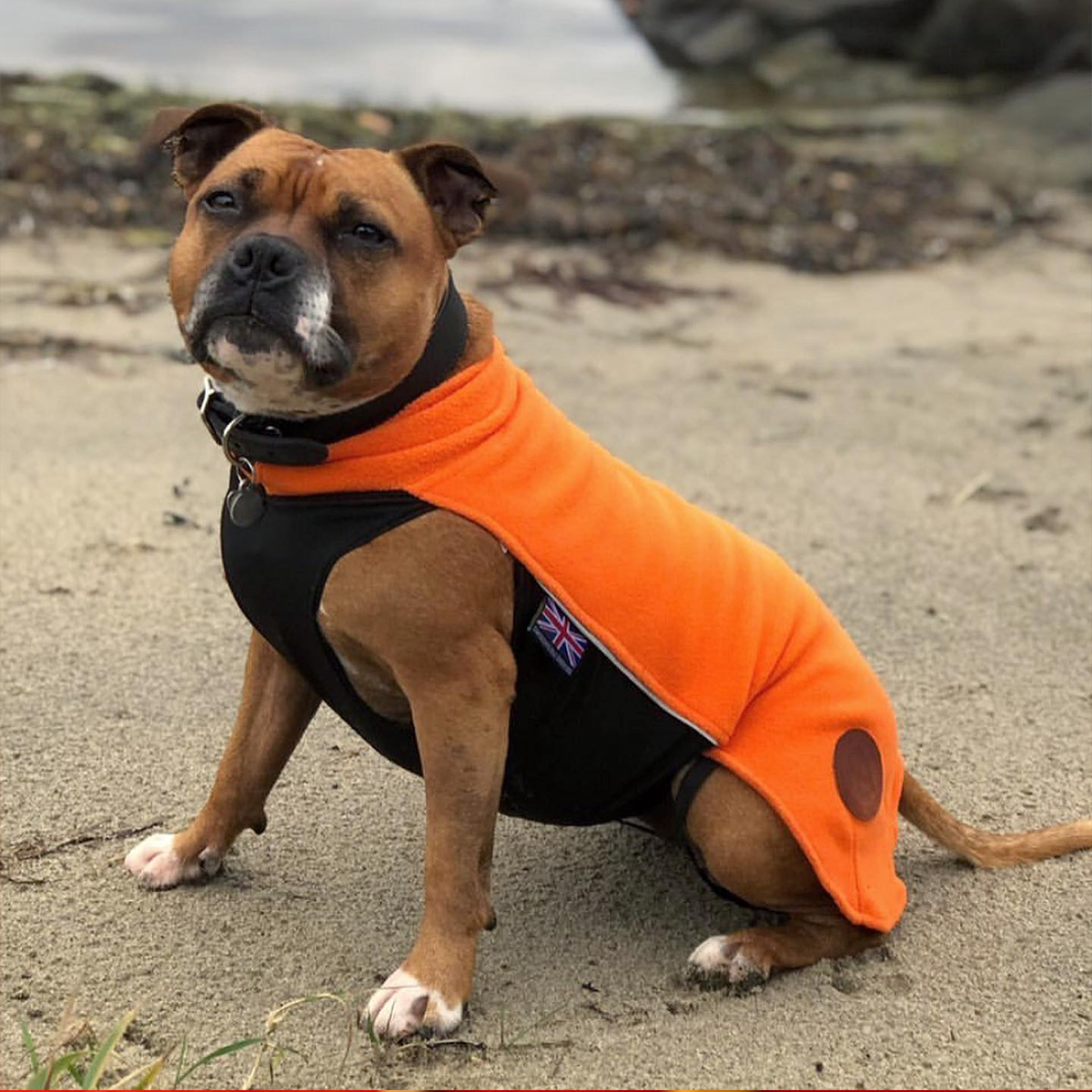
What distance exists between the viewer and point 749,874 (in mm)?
3035

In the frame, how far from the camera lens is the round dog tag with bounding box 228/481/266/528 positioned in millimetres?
2832

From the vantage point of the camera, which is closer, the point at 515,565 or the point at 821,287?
the point at 515,565

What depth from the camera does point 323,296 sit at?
8.73 feet

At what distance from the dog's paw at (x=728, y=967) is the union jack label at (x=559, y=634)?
615mm

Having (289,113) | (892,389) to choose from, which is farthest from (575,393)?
(289,113)

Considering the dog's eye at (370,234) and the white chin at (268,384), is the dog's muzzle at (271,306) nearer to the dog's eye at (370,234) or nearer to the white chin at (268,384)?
the white chin at (268,384)

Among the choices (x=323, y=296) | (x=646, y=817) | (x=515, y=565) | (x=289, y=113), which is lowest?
(x=289, y=113)

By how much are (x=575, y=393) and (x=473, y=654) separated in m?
3.54

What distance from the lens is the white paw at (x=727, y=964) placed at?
9.89 feet

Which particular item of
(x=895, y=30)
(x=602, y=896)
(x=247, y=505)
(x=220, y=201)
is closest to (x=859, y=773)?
(x=602, y=896)

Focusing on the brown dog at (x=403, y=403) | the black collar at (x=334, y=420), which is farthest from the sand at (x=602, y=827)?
the black collar at (x=334, y=420)

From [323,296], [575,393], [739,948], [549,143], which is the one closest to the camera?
[323,296]

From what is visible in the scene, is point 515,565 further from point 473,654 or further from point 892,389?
point 892,389

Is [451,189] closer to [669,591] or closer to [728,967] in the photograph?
[669,591]
